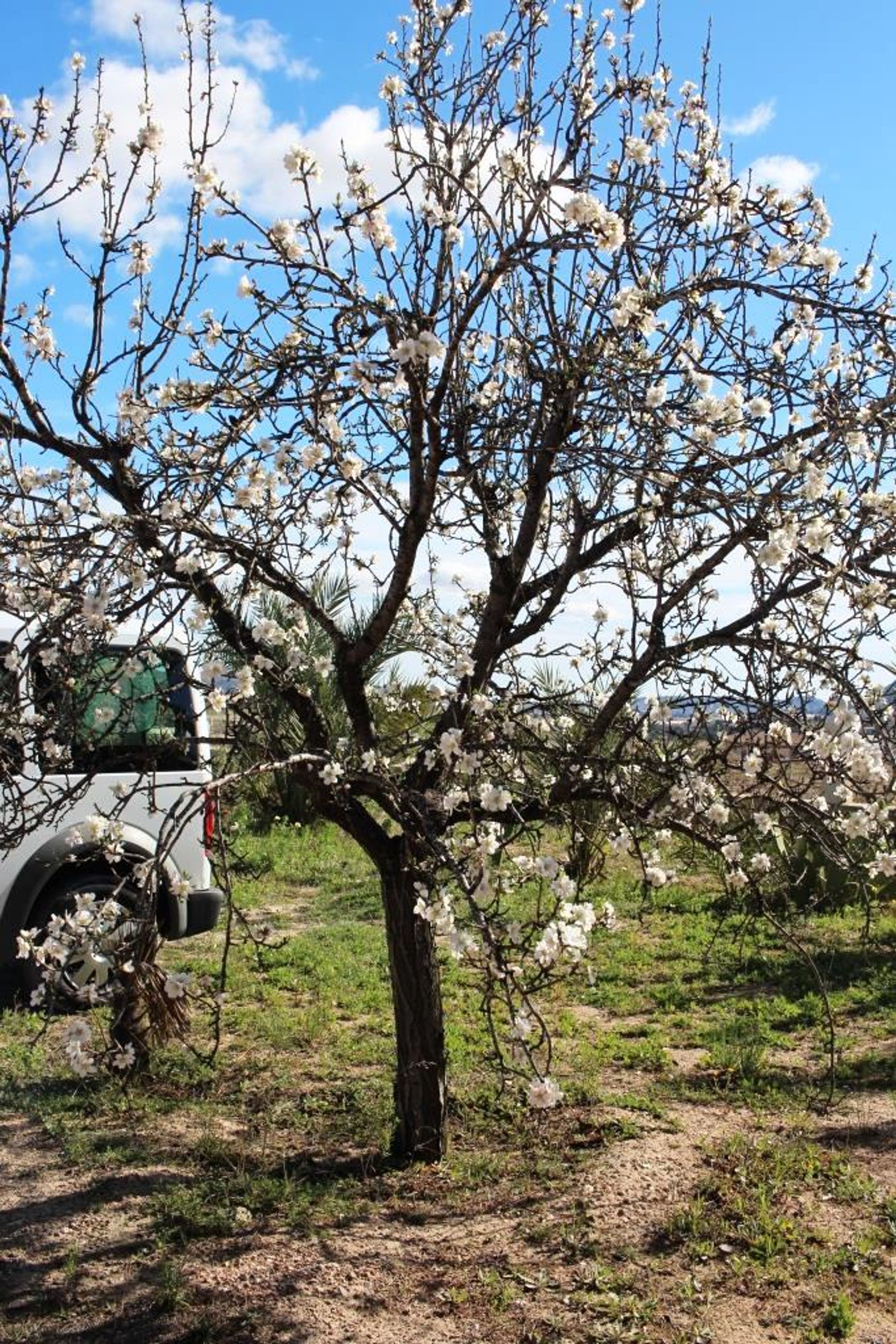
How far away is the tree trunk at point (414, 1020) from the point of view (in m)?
4.36

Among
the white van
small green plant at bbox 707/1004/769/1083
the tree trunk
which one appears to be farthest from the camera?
small green plant at bbox 707/1004/769/1083

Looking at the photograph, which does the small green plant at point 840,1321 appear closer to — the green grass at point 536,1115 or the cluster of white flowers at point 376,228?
the green grass at point 536,1115

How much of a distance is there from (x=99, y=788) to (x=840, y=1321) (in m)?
Result: 4.41

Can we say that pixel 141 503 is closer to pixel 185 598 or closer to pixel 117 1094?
pixel 185 598

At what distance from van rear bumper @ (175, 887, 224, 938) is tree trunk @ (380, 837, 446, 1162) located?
241cm

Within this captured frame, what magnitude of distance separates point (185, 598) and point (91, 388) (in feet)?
3.01

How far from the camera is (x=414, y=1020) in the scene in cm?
439

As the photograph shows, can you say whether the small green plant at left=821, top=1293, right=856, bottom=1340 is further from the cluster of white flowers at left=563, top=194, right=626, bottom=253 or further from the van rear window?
the cluster of white flowers at left=563, top=194, right=626, bottom=253

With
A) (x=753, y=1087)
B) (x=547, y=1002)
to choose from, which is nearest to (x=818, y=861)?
(x=547, y=1002)

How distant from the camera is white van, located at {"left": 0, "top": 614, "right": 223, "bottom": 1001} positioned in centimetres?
371

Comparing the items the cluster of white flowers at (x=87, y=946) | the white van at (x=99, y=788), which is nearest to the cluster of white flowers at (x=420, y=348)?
the white van at (x=99, y=788)

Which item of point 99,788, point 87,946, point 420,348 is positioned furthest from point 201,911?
point 420,348

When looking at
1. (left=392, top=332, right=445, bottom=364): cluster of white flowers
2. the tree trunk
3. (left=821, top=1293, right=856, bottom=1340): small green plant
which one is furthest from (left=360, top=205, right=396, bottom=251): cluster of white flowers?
(left=821, top=1293, right=856, bottom=1340): small green plant

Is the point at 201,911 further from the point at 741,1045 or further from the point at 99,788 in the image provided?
the point at 741,1045
